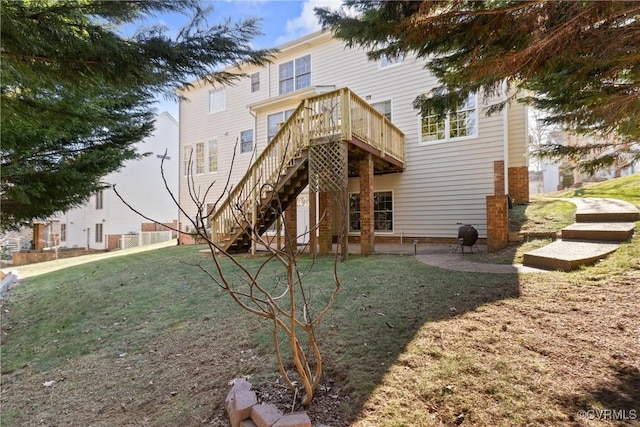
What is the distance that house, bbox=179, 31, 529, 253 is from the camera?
24.9 ft

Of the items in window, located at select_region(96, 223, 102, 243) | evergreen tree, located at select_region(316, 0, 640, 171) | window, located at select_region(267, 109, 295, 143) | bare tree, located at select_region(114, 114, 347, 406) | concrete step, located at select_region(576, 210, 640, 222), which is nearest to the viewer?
bare tree, located at select_region(114, 114, 347, 406)

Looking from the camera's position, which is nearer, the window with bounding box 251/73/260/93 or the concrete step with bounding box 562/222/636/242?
the concrete step with bounding box 562/222/636/242

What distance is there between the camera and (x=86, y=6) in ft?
8.99

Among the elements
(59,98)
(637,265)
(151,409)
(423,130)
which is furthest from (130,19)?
(423,130)

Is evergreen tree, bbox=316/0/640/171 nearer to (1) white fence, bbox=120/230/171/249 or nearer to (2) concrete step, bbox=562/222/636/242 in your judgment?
(2) concrete step, bbox=562/222/636/242

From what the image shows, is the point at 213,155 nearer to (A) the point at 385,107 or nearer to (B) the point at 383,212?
(A) the point at 385,107

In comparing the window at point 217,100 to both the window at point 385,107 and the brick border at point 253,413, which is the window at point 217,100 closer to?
the window at point 385,107

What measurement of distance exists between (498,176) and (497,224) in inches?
95.1

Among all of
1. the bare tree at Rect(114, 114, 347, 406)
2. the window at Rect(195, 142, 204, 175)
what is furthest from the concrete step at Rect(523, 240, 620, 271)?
the window at Rect(195, 142, 204, 175)

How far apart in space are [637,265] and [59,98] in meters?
7.87

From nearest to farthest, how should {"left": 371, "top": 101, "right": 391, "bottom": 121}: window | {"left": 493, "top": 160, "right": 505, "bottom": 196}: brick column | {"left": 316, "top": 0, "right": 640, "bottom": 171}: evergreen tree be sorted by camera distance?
{"left": 316, "top": 0, "right": 640, "bottom": 171}: evergreen tree → {"left": 493, "top": 160, "right": 505, "bottom": 196}: brick column → {"left": 371, "top": 101, "right": 391, "bottom": 121}: window

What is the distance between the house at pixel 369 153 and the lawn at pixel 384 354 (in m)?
2.47

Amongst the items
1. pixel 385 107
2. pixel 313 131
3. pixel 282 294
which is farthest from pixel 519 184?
pixel 282 294

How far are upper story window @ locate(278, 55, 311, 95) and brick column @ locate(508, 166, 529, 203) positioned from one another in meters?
8.08
